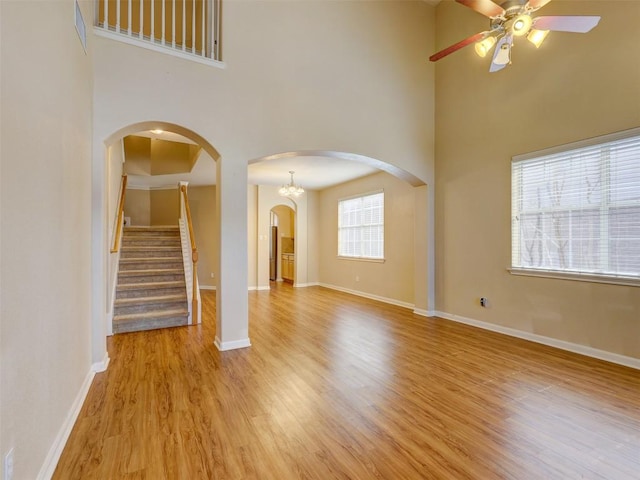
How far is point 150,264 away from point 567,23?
5980 millimetres

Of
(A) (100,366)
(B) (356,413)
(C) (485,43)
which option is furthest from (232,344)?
(C) (485,43)

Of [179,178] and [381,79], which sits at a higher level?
[381,79]

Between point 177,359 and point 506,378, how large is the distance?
3.30 m

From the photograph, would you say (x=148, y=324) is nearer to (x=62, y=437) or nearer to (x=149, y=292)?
(x=149, y=292)

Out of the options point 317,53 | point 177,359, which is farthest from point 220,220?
point 317,53

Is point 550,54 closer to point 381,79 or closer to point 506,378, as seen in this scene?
point 381,79

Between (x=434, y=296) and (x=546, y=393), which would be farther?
(x=434, y=296)

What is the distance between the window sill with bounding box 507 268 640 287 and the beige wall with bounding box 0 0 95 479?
464cm

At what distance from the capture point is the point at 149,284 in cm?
484

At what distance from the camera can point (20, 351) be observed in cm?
136

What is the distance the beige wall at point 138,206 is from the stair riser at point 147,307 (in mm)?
4694

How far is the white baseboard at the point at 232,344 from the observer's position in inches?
140

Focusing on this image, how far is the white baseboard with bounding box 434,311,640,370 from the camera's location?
3082mm

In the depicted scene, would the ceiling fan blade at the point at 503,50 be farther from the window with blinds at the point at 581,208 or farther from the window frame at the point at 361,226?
the window frame at the point at 361,226
